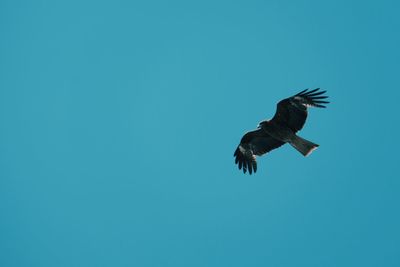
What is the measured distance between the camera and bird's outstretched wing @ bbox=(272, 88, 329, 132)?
17.5m

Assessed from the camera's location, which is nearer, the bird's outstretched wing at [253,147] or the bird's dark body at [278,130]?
the bird's dark body at [278,130]

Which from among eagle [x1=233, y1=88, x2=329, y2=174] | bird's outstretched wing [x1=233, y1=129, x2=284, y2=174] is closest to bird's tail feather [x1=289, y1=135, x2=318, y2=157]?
eagle [x1=233, y1=88, x2=329, y2=174]

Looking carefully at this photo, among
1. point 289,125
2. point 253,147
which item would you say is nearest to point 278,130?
point 289,125

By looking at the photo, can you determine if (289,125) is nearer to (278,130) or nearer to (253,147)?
(278,130)

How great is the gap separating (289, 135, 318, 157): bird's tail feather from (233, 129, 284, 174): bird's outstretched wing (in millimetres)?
1306

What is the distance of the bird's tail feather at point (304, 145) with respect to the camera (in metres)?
17.8

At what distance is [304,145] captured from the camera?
1795 cm

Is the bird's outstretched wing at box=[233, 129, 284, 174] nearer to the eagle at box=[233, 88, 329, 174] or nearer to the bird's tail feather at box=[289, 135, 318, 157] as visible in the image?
the eagle at box=[233, 88, 329, 174]

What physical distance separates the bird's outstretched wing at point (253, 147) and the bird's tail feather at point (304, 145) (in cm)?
131

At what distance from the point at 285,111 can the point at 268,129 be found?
0.88 metres

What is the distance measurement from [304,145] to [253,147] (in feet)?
7.56

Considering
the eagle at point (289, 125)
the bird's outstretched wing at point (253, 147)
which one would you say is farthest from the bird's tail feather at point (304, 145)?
the bird's outstretched wing at point (253, 147)

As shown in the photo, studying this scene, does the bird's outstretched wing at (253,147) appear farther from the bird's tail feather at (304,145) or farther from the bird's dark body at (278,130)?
the bird's tail feather at (304,145)

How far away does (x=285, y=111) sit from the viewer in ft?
59.0
